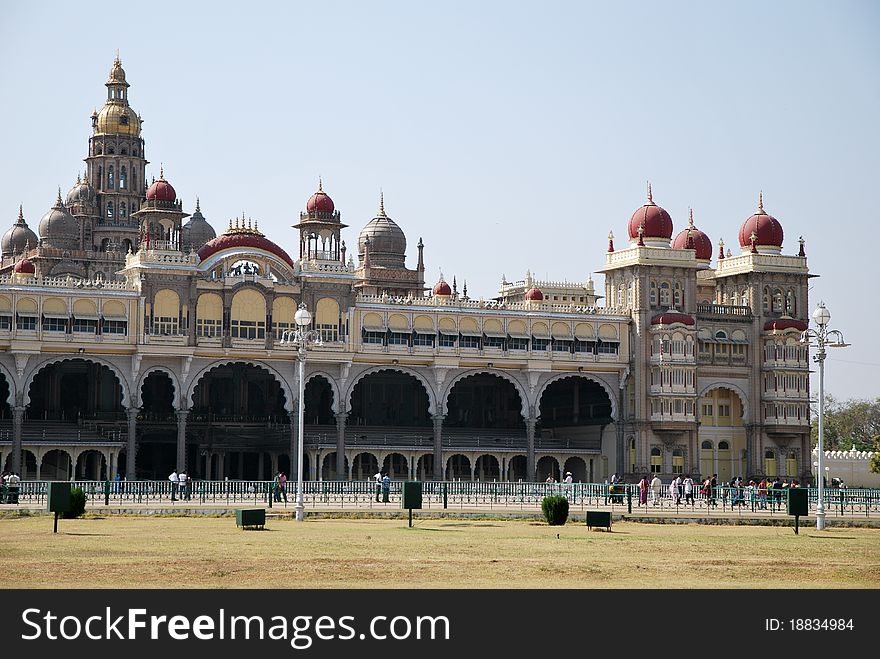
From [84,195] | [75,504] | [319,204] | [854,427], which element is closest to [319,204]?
[319,204]

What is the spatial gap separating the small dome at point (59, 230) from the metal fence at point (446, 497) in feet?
151

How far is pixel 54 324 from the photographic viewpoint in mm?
78750

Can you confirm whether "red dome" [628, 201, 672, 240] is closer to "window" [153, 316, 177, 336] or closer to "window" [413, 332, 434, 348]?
"window" [413, 332, 434, 348]

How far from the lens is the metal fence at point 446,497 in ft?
181

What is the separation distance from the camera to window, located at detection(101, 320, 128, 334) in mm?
79562

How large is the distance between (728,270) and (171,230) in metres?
35.3

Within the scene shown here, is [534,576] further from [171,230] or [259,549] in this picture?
[171,230]

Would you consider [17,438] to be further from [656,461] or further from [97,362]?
[656,461]

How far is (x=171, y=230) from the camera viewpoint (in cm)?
8600

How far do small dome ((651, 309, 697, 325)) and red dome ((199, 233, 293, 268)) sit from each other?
2257 centimetres

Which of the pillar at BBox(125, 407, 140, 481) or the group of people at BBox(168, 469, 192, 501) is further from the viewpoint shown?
the pillar at BBox(125, 407, 140, 481)

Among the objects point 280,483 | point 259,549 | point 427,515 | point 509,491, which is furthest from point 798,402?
point 259,549

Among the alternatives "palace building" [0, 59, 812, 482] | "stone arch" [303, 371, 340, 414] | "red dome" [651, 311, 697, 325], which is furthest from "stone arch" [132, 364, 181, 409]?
"red dome" [651, 311, 697, 325]
